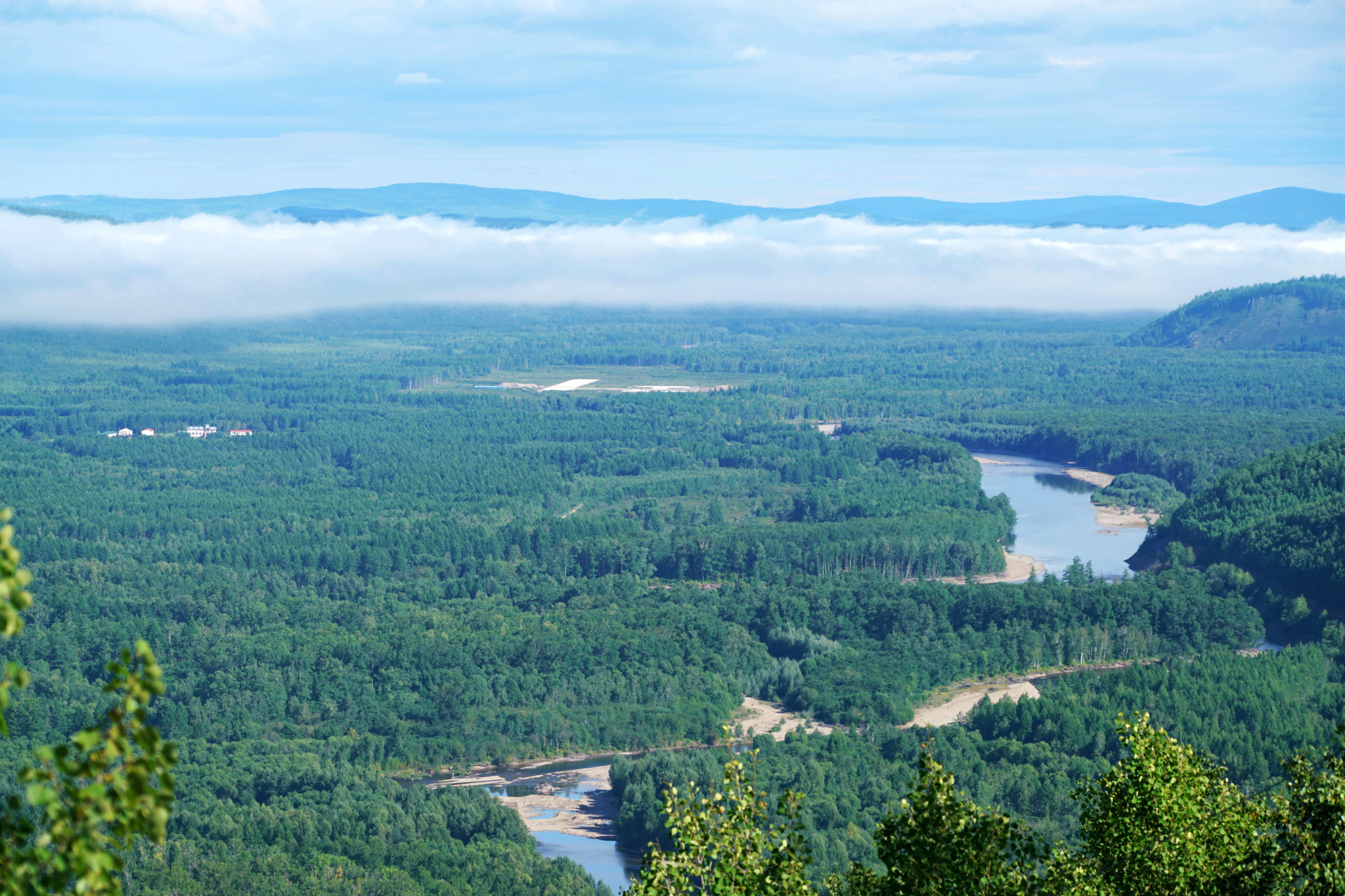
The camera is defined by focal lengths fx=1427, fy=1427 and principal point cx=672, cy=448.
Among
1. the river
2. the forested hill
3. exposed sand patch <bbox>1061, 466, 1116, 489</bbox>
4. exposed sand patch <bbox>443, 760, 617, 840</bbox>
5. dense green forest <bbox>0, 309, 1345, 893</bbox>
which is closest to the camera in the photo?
the river

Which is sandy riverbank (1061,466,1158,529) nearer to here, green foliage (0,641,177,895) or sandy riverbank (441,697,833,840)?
sandy riverbank (441,697,833,840)

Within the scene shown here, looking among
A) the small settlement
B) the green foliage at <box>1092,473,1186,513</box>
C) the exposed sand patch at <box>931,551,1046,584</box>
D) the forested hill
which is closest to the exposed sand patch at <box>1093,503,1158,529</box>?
the green foliage at <box>1092,473,1186,513</box>

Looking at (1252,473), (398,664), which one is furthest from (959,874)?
(1252,473)

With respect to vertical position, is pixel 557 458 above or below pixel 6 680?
below

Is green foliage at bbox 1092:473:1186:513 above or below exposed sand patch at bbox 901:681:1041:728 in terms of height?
above

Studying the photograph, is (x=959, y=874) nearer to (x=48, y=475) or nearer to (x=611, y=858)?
(x=611, y=858)

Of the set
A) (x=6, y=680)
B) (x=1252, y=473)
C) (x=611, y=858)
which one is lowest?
(x=611, y=858)

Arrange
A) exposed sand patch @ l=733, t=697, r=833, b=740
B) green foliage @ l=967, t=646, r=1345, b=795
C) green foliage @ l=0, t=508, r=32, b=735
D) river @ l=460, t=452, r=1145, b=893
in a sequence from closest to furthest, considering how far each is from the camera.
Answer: green foliage @ l=0, t=508, r=32, b=735 < river @ l=460, t=452, r=1145, b=893 < green foliage @ l=967, t=646, r=1345, b=795 < exposed sand patch @ l=733, t=697, r=833, b=740
